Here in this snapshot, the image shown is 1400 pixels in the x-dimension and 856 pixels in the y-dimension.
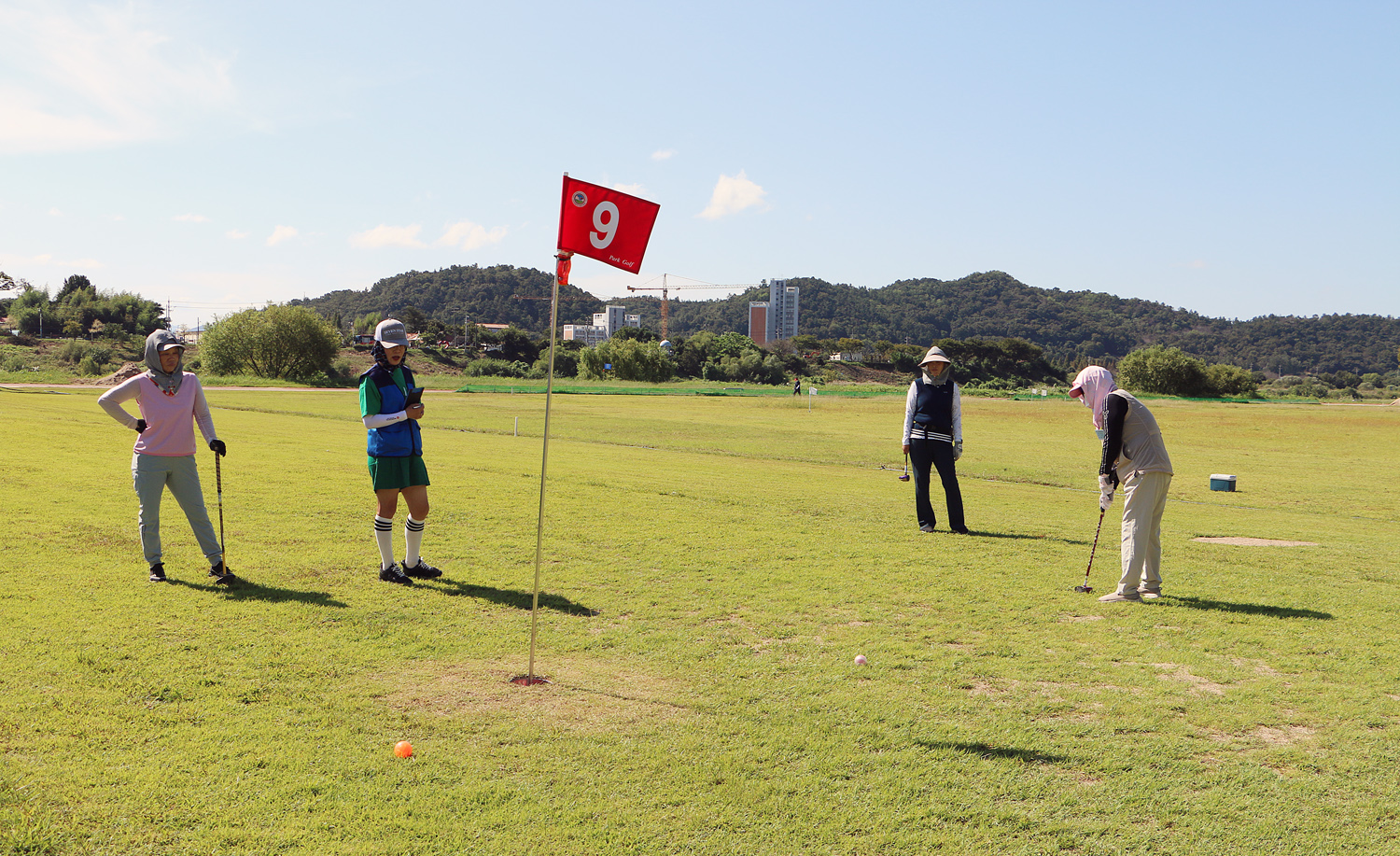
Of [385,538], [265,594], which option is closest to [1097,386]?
[385,538]

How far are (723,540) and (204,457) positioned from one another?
1206cm

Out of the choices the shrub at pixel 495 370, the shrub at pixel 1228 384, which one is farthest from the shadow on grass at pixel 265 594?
the shrub at pixel 1228 384

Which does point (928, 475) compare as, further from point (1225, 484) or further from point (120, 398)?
point (1225, 484)

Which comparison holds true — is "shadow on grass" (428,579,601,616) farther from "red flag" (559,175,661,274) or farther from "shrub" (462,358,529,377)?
"shrub" (462,358,529,377)

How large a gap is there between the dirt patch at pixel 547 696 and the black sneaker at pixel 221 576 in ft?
10.4

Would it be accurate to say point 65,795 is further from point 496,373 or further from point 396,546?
point 496,373

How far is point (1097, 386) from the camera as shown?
9305 millimetres

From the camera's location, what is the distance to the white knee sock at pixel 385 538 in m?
8.88

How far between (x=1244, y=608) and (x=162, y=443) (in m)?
10.6

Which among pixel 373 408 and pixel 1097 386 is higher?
pixel 1097 386

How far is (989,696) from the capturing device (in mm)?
6250

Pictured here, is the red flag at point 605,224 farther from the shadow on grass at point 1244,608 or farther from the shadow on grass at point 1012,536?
the shadow on grass at point 1012,536

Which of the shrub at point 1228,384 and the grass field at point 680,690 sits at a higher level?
the shrub at point 1228,384

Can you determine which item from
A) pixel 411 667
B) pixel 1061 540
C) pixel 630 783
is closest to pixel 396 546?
pixel 411 667
